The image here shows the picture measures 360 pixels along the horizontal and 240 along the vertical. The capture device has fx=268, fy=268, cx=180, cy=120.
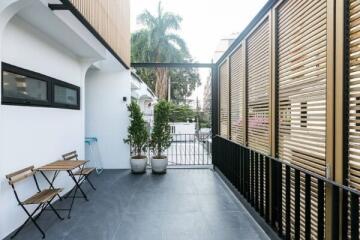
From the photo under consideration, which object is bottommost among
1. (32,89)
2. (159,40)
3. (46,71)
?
(32,89)

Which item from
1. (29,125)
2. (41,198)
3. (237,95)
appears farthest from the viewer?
(237,95)

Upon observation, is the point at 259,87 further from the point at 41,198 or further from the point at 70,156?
the point at 70,156

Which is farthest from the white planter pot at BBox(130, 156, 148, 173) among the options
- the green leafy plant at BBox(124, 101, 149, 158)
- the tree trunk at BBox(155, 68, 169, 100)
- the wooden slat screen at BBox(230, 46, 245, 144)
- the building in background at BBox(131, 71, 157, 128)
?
the tree trunk at BBox(155, 68, 169, 100)

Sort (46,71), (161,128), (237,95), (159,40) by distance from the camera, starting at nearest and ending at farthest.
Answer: (46,71) < (237,95) < (161,128) < (159,40)

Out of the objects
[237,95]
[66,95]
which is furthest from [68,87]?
[237,95]

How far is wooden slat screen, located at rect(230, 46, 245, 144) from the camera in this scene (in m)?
4.53

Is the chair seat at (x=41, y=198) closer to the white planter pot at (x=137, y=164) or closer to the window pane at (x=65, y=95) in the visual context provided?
the window pane at (x=65, y=95)

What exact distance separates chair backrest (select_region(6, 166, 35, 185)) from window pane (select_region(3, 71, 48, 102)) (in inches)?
35.0

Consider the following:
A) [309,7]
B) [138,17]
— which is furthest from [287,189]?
[138,17]

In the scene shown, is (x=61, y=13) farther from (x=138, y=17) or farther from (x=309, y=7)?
(x=138, y=17)

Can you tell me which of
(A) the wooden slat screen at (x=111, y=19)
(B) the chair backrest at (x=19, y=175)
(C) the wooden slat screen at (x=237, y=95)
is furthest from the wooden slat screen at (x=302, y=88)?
(B) the chair backrest at (x=19, y=175)

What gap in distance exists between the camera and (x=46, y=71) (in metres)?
4.04

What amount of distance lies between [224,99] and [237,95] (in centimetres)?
123

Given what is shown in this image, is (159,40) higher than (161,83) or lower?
higher
